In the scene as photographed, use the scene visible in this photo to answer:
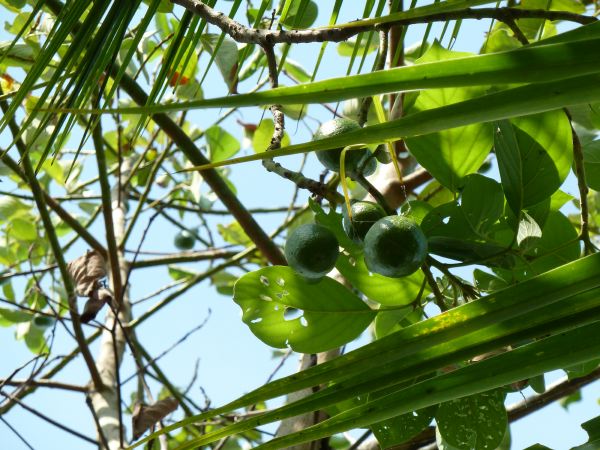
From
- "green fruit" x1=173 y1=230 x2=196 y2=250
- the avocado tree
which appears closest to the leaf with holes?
the avocado tree

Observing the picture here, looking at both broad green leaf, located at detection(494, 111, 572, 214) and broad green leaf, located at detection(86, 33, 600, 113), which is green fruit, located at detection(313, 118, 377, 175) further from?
broad green leaf, located at detection(86, 33, 600, 113)

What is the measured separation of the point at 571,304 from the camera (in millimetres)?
419

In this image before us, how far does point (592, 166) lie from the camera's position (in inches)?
35.2

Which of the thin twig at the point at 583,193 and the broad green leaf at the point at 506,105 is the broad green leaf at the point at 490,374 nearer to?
the broad green leaf at the point at 506,105

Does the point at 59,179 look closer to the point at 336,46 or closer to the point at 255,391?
the point at 336,46

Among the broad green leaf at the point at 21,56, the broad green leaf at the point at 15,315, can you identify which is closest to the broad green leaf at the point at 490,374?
the broad green leaf at the point at 21,56

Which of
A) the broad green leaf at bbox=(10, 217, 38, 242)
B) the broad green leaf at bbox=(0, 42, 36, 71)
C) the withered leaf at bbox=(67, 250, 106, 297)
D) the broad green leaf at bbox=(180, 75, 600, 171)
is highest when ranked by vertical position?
the broad green leaf at bbox=(10, 217, 38, 242)

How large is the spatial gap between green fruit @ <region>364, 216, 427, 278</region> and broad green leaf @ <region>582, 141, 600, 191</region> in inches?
13.4

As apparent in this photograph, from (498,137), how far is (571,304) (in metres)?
0.30

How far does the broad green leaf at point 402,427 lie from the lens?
83 centimetres

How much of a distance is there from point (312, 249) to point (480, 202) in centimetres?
17

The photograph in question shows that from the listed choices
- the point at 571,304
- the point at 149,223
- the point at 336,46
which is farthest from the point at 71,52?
the point at 336,46

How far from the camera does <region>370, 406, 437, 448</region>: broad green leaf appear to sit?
829 mm

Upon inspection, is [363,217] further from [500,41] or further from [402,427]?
[500,41]
